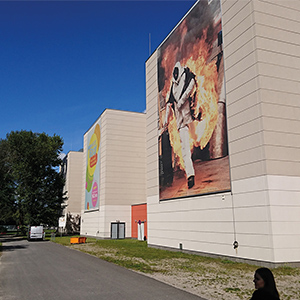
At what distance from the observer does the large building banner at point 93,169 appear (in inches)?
1927

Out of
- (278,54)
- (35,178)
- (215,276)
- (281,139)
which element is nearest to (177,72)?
(278,54)

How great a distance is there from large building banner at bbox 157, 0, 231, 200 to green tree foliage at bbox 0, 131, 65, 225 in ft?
112

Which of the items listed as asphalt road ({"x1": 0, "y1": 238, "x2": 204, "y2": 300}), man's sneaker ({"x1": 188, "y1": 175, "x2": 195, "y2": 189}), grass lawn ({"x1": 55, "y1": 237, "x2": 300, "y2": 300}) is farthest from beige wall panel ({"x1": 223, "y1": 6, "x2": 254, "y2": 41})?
asphalt road ({"x1": 0, "y1": 238, "x2": 204, "y2": 300})

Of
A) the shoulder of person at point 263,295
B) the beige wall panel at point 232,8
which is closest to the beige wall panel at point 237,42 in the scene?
the beige wall panel at point 232,8

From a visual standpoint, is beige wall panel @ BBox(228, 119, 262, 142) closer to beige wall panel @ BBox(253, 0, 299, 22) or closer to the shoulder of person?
beige wall panel @ BBox(253, 0, 299, 22)

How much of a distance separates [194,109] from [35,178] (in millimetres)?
40853

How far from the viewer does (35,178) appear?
56.2 m

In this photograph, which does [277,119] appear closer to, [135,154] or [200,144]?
[200,144]

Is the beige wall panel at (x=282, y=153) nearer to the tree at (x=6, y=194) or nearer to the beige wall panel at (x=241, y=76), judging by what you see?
the beige wall panel at (x=241, y=76)

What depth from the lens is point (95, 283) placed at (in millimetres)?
12320

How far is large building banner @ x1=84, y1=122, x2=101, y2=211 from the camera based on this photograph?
1927 inches

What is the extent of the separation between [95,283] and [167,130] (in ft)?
56.1

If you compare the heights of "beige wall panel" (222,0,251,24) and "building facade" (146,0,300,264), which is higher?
"beige wall panel" (222,0,251,24)

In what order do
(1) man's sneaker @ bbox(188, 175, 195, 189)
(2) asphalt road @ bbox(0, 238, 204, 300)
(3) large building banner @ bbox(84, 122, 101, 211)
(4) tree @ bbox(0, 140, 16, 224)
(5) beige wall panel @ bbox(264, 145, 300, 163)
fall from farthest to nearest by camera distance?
(4) tree @ bbox(0, 140, 16, 224) < (3) large building banner @ bbox(84, 122, 101, 211) < (1) man's sneaker @ bbox(188, 175, 195, 189) < (5) beige wall panel @ bbox(264, 145, 300, 163) < (2) asphalt road @ bbox(0, 238, 204, 300)
